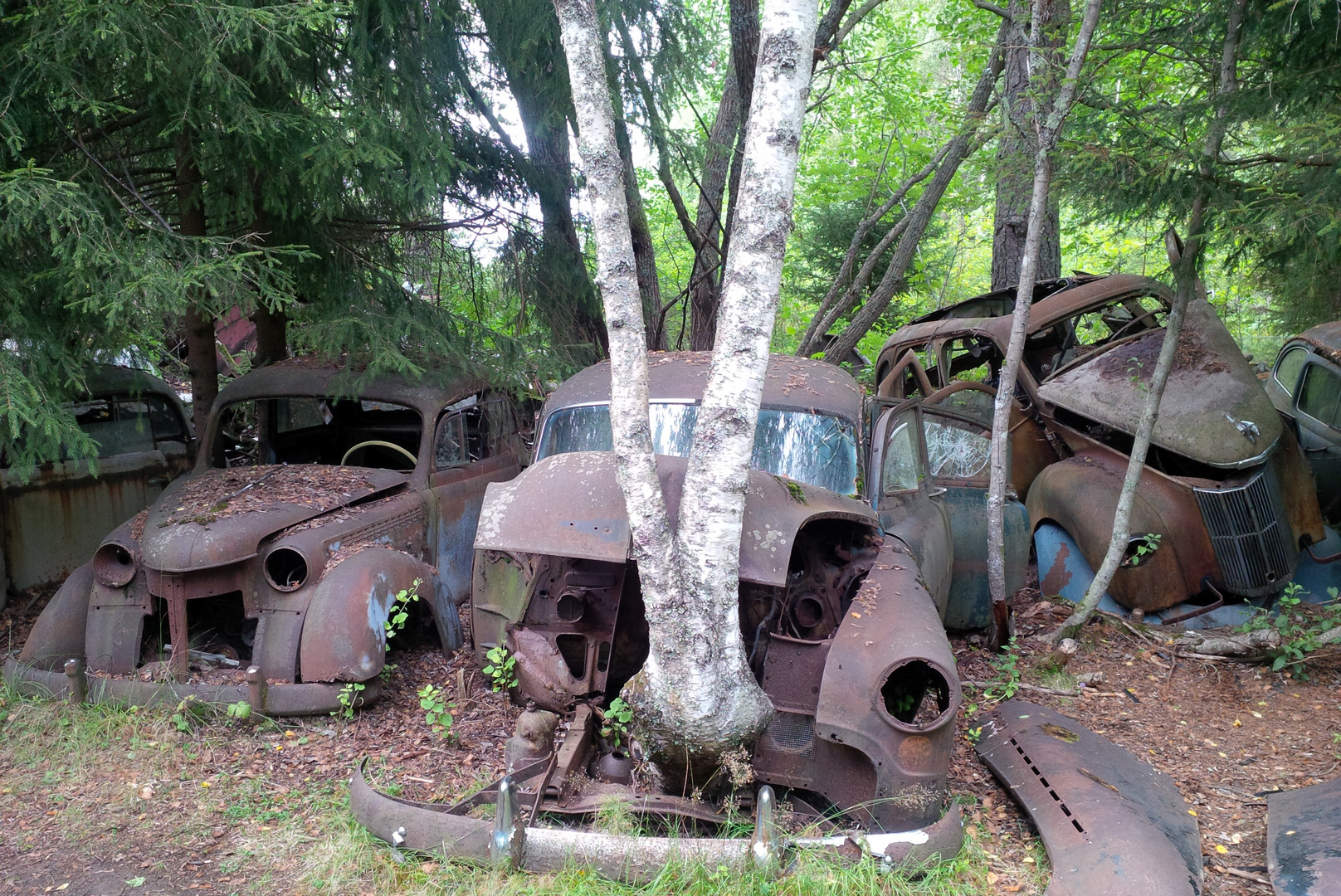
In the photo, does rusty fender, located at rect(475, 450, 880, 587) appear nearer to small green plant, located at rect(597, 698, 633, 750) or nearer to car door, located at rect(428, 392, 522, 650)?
small green plant, located at rect(597, 698, 633, 750)

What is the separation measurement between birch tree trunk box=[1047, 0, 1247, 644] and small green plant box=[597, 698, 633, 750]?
10.4 feet

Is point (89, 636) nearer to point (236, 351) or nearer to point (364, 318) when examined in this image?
point (364, 318)

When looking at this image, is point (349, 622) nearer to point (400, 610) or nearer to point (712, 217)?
point (400, 610)

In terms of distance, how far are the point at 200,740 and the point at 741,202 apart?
3.81m

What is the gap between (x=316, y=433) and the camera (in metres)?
7.06

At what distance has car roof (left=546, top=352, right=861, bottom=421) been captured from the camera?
16.4ft

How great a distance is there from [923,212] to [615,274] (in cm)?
551

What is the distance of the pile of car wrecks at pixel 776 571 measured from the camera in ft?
11.0

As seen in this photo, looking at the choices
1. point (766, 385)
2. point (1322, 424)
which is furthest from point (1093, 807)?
point (1322, 424)

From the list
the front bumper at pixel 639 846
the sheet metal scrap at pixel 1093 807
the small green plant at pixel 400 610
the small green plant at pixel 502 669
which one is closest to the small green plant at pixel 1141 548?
the sheet metal scrap at pixel 1093 807

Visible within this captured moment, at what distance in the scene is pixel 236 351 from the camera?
41.6 ft

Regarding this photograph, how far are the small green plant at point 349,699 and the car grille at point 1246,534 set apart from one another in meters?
5.37

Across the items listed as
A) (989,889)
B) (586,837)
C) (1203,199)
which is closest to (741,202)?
(586,837)

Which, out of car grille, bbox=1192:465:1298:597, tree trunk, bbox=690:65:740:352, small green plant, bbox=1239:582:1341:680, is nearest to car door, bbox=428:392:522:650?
tree trunk, bbox=690:65:740:352
